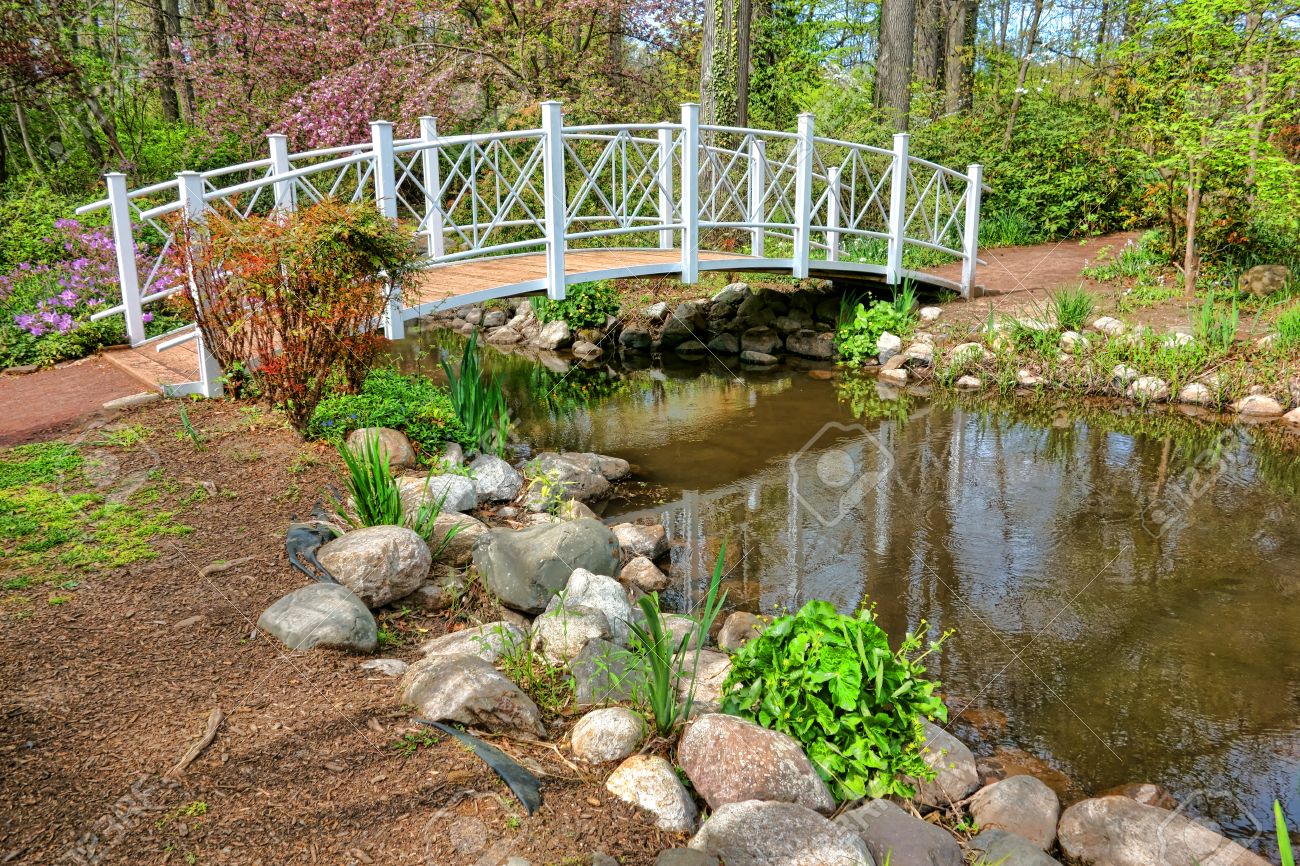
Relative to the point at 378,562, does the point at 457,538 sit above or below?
below

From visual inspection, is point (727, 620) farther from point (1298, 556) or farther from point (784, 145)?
point (784, 145)

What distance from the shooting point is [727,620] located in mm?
5082

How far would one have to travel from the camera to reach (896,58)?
647 inches

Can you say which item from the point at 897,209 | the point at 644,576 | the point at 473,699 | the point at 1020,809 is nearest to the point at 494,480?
the point at 644,576

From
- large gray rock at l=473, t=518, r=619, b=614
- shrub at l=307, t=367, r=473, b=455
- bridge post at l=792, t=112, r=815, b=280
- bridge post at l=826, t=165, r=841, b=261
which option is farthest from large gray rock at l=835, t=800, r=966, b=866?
bridge post at l=826, t=165, r=841, b=261

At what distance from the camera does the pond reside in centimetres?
424

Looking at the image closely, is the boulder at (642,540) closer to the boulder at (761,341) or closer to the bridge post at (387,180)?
the bridge post at (387,180)

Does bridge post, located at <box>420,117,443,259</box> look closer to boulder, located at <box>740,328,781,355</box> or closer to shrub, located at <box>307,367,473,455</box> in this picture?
shrub, located at <box>307,367,473,455</box>

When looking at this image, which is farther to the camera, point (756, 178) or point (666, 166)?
Answer: point (756, 178)

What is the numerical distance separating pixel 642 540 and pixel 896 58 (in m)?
13.2

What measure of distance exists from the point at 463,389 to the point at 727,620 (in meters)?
3.00

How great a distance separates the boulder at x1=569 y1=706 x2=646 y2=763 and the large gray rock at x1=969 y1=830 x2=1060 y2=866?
3.88 feet

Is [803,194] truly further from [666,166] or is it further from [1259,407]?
[1259,407]

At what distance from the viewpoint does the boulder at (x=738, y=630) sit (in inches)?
192
